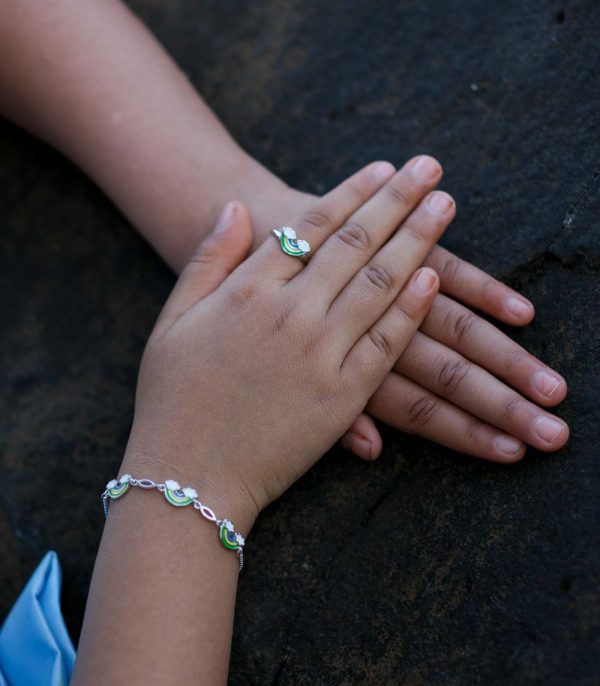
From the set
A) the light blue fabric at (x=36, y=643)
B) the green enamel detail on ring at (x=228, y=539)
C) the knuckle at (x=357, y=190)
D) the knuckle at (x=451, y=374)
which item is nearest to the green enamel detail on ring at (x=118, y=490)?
the green enamel detail on ring at (x=228, y=539)

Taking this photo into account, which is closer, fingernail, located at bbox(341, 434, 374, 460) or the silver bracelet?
the silver bracelet

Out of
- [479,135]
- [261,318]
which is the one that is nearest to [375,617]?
[261,318]

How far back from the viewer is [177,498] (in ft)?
3.33

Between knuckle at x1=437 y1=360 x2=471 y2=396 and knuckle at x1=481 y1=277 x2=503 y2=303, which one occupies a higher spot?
knuckle at x1=481 y1=277 x2=503 y2=303

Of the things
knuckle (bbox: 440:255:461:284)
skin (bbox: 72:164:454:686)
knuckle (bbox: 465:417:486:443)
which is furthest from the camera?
knuckle (bbox: 440:255:461:284)

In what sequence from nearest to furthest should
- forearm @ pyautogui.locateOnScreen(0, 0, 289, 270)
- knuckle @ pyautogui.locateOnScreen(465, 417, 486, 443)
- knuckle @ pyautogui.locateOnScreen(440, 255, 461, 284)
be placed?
knuckle @ pyautogui.locateOnScreen(465, 417, 486, 443) < knuckle @ pyautogui.locateOnScreen(440, 255, 461, 284) < forearm @ pyautogui.locateOnScreen(0, 0, 289, 270)

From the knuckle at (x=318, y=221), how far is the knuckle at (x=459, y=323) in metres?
0.24

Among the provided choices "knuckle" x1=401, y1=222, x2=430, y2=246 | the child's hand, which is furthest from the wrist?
"knuckle" x1=401, y1=222, x2=430, y2=246

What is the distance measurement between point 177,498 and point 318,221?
483 mm

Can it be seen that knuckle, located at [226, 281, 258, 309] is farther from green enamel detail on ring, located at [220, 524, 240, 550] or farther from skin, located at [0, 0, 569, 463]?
green enamel detail on ring, located at [220, 524, 240, 550]

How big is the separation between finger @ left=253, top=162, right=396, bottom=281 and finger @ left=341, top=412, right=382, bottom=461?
0.25 m

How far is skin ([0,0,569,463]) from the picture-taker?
1111mm

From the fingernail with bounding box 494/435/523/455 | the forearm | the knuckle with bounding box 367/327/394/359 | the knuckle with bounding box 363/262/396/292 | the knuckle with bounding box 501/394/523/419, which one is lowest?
the fingernail with bounding box 494/435/523/455

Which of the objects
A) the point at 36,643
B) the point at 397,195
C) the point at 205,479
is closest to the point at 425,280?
the point at 397,195
